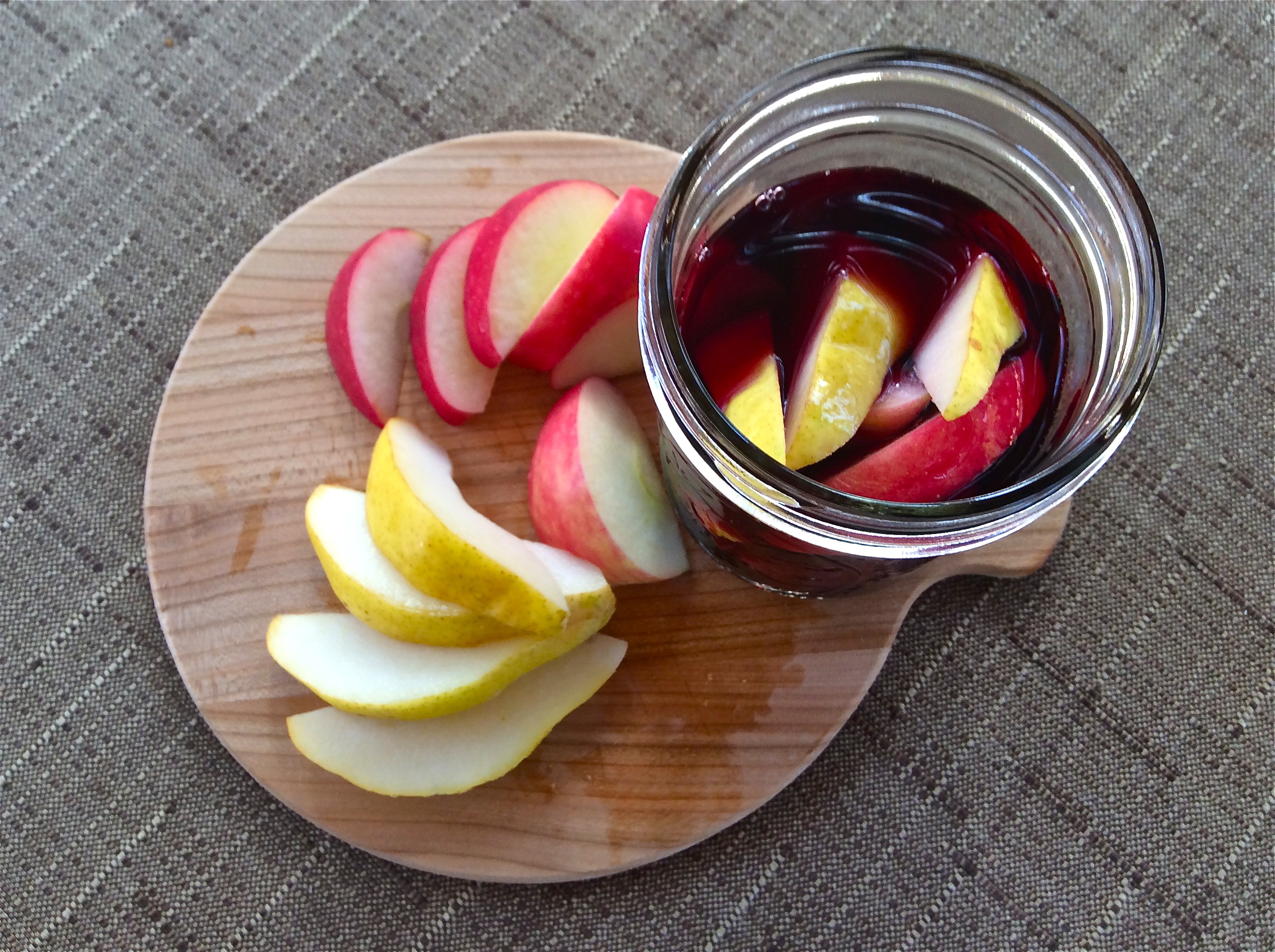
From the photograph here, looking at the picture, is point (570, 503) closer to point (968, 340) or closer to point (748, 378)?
point (748, 378)

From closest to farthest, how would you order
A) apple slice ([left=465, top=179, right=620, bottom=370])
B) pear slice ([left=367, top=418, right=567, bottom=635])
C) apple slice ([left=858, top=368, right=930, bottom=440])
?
apple slice ([left=858, top=368, right=930, bottom=440]) → pear slice ([left=367, top=418, right=567, bottom=635]) → apple slice ([left=465, top=179, right=620, bottom=370])

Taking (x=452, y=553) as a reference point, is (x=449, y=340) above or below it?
above

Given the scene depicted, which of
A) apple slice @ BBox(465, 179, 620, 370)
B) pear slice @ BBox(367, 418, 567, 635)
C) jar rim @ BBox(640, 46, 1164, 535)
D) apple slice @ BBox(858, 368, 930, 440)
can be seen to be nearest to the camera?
jar rim @ BBox(640, 46, 1164, 535)

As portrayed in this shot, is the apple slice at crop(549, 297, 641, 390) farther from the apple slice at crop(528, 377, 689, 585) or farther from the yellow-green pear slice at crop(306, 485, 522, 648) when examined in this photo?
the yellow-green pear slice at crop(306, 485, 522, 648)

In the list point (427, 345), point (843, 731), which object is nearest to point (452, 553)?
point (427, 345)

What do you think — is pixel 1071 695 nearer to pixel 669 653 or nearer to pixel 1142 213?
pixel 669 653

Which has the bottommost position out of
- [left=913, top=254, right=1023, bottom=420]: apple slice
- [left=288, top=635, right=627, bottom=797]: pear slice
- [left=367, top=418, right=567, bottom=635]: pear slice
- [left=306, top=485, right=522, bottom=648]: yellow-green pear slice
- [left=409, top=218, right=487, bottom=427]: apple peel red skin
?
[left=288, top=635, right=627, bottom=797]: pear slice

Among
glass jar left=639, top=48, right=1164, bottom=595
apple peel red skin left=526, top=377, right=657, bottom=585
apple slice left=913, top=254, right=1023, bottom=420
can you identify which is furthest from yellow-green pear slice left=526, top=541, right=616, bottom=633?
apple slice left=913, top=254, right=1023, bottom=420

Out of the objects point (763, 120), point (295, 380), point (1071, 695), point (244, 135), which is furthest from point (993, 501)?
point (244, 135)
